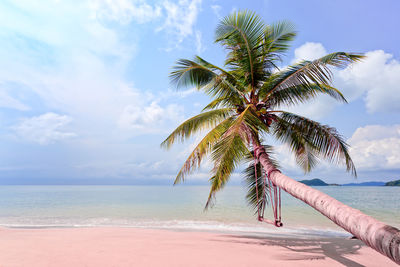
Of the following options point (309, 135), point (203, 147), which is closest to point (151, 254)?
point (203, 147)

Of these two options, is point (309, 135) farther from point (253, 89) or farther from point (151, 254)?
point (151, 254)

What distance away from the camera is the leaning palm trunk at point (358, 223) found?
218 centimetres

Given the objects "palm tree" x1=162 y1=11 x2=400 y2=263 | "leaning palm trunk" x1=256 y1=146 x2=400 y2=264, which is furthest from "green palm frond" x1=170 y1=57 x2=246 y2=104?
"leaning palm trunk" x1=256 y1=146 x2=400 y2=264

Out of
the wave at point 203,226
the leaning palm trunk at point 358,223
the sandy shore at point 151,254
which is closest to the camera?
the leaning palm trunk at point 358,223

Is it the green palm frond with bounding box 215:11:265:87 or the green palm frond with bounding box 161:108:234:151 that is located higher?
the green palm frond with bounding box 215:11:265:87

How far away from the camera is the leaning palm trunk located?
2182 millimetres

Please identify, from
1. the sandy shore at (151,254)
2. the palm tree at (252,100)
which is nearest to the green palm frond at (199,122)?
the palm tree at (252,100)

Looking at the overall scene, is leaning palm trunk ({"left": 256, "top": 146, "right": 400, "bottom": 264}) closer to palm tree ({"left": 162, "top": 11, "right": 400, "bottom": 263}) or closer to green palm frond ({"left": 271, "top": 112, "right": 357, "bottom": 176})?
palm tree ({"left": 162, "top": 11, "right": 400, "bottom": 263})

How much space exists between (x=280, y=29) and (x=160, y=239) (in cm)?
765

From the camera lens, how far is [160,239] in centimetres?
749

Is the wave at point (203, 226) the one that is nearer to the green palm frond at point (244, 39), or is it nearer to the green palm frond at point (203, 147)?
the green palm frond at point (203, 147)

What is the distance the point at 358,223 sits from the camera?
104 inches

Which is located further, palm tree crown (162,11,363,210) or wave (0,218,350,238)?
wave (0,218,350,238)

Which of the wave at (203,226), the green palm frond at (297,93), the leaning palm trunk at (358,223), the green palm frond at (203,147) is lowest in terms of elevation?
the wave at (203,226)
